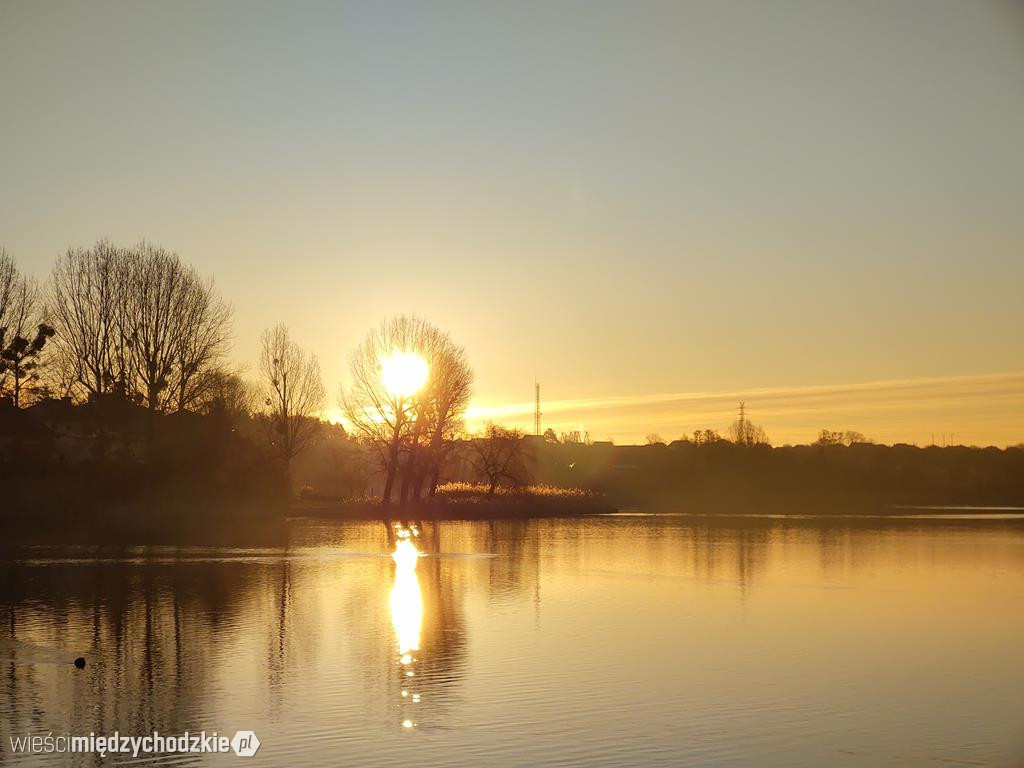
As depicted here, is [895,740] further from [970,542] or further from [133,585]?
[970,542]

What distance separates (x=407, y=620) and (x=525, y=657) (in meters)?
4.04

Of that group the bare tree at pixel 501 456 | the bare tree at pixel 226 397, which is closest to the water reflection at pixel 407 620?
the bare tree at pixel 226 397

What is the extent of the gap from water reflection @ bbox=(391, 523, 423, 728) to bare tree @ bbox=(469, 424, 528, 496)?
29767 mm

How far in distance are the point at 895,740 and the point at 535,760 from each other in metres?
4.14

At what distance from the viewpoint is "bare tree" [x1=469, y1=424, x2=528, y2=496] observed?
214 feet

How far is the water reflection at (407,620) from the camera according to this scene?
1281 cm

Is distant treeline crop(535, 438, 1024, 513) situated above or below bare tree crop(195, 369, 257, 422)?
below

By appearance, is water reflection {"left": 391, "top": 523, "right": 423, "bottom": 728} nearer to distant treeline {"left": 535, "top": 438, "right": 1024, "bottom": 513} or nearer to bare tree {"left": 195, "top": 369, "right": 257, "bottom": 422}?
bare tree {"left": 195, "top": 369, "right": 257, "bottom": 422}

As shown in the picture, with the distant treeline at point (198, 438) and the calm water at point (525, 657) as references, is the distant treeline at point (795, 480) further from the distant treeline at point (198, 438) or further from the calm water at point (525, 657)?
the calm water at point (525, 657)

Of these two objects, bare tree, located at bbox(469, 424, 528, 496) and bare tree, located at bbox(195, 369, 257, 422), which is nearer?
bare tree, located at bbox(195, 369, 257, 422)

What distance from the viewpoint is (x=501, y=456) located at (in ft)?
218

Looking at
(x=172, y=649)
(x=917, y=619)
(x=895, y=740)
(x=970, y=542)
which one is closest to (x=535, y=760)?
Answer: (x=895, y=740)

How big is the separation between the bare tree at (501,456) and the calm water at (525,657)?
34.1 metres

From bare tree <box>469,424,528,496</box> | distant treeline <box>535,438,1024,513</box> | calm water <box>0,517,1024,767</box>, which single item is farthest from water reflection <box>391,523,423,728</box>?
distant treeline <box>535,438,1024,513</box>
